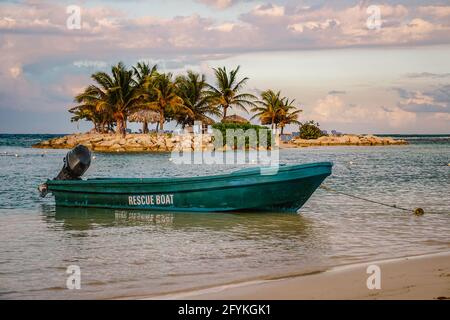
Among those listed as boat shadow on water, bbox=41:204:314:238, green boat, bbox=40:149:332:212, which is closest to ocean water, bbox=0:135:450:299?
boat shadow on water, bbox=41:204:314:238

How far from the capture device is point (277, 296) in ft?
22.7

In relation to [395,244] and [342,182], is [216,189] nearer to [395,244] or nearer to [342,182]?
[395,244]

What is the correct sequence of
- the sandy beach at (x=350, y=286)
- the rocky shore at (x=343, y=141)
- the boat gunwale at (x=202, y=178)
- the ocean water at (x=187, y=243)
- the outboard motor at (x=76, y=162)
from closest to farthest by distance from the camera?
1. the sandy beach at (x=350, y=286)
2. the ocean water at (x=187, y=243)
3. the boat gunwale at (x=202, y=178)
4. the outboard motor at (x=76, y=162)
5. the rocky shore at (x=343, y=141)

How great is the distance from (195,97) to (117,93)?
729cm

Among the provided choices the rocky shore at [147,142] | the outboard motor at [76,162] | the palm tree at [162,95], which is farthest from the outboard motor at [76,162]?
the rocky shore at [147,142]

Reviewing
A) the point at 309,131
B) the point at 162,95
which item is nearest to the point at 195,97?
the point at 162,95

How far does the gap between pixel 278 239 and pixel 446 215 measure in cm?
557

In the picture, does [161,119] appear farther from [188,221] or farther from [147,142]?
[188,221]

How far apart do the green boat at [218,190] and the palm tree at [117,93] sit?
123 ft

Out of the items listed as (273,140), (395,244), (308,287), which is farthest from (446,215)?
(273,140)

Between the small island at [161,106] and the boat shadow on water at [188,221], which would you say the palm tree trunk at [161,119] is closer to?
the small island at [161,106]

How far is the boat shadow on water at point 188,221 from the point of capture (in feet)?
42.3

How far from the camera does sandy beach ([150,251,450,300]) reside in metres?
6.72

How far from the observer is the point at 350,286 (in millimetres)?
7230
